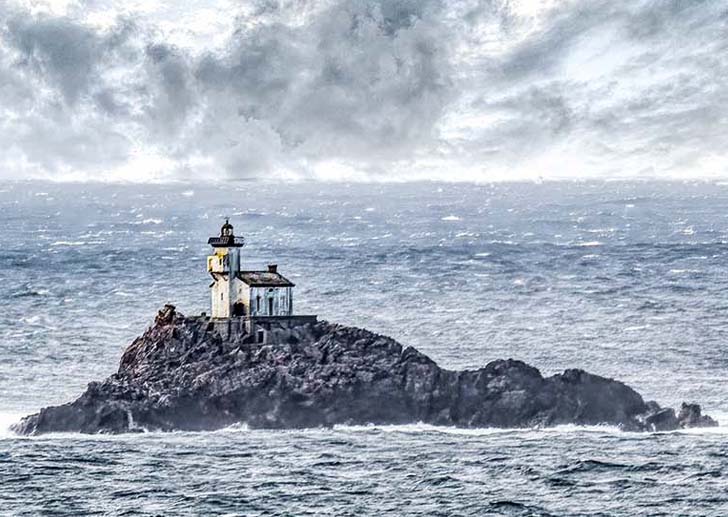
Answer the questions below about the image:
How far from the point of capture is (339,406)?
142 m

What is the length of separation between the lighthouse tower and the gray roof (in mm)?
784

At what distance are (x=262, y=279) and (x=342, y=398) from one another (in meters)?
11.3

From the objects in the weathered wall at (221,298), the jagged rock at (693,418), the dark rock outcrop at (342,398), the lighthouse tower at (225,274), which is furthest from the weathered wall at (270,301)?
the jagged rock at (693,418)

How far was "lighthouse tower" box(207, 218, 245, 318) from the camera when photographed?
14812 centimetres

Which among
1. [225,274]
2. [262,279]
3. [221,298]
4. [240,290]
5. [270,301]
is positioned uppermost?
[225,274]

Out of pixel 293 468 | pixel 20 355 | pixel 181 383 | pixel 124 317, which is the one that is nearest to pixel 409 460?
pixel 293 468

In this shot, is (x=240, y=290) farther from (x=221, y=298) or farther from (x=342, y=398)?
(x=342, y=398)

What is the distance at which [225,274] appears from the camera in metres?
149

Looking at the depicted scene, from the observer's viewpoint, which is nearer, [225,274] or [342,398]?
[342,398]

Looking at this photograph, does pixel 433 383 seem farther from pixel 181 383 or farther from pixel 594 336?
pixel 594 336

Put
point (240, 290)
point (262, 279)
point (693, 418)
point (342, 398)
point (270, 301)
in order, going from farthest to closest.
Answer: point (262, 279)
point (240, 290)
point (270, 301)
point (693, 418)
point (342, 398)

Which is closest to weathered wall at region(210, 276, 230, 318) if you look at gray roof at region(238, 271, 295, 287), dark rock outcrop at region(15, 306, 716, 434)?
gray roof at region(238, 271, 295, 287)

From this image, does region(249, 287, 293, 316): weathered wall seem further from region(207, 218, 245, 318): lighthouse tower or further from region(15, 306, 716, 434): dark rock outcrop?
region(15, 306, 716, 434): dark rock outcrop

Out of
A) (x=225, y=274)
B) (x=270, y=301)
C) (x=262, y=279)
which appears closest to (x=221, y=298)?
(x=225, y=274)
